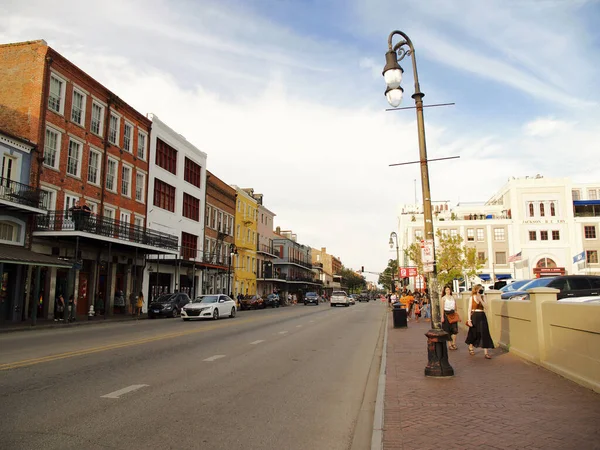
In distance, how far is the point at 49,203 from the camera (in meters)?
26.4

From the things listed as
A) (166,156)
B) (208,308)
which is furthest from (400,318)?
(166,156)

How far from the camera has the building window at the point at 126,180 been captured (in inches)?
1325

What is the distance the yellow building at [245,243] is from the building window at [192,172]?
10511mm

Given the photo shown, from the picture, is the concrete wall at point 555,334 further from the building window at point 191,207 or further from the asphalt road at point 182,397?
the building window at point 191,207

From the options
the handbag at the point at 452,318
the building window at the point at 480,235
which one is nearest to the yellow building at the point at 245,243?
the building window at the point at 480,235

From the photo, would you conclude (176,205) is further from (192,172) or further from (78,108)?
(78,108)

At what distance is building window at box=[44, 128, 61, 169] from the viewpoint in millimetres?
26266

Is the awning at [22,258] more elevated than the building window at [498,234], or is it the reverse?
the building window at [498,234]

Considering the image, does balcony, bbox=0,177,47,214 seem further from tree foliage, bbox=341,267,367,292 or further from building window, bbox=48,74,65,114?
tree foliage, bbox=341,267,367,292

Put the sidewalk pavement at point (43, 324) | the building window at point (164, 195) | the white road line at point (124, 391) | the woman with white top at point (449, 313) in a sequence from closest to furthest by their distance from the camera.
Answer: the white road line at point (124, 391), the woman with white top at point (449, 313), the sidewalk pavement at point (43, 324), the building window at point (164, 195)

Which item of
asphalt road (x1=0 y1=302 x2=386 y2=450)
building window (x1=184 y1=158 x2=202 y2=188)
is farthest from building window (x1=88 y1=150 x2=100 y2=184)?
asphalt road (x1=0 y1=302 x2=386 y2=450)

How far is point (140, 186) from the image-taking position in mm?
35938

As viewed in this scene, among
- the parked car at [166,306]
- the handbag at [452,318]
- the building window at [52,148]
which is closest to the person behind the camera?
the handbag at [452,318]

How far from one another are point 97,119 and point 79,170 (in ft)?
13.7
